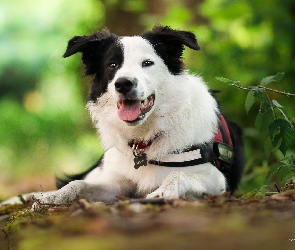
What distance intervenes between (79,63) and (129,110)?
719cm

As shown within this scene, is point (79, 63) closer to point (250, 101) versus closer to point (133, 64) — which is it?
point (133, 64)

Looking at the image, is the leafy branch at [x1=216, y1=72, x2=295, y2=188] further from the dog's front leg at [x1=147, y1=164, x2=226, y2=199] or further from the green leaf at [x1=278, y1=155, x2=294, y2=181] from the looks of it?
the dog's front leg at [x1=147, y1=164, x2=226, y2=199]

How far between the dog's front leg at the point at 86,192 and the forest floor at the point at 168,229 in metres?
0.96

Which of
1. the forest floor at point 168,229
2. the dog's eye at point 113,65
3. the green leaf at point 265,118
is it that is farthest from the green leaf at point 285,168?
the dog's eye at point 113,65

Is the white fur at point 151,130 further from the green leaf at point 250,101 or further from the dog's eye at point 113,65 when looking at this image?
the green leaf at point 250,101

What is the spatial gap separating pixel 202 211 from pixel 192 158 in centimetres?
136

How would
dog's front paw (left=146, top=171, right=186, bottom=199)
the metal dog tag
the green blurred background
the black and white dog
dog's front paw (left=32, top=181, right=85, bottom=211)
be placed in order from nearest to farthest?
dog's front paw (left=146, top=171, right=186, bottom=199), dog's front paw (left=32, top=181, right=85, bottom=211), the black and white dog, the metal dog tag, the green blurred background

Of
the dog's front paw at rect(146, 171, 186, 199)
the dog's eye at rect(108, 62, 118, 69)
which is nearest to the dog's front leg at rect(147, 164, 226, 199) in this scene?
the dog's front paw at rect(146, 171, 186, 199)

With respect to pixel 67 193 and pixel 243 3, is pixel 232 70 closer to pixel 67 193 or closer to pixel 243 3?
pixel 243 3

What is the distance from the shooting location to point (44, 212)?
117 inches

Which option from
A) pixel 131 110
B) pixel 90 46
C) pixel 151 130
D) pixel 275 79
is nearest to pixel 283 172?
pixel 275 79

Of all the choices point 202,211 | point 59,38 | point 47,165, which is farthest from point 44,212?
point 59,38

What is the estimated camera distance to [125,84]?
3.25m

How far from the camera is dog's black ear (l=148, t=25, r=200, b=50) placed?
3.61 m
